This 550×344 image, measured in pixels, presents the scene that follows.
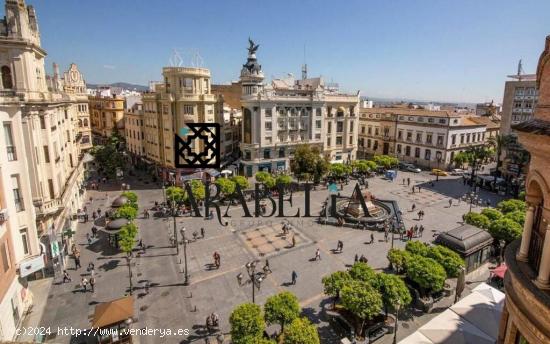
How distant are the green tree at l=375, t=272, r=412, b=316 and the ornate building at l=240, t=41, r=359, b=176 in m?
47.7

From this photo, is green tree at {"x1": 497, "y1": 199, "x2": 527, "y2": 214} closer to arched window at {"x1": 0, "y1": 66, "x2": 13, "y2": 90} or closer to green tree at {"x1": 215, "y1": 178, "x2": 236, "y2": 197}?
green tree at {"x1": 215, "y1": 178, "x2": 236, "y2": 197}

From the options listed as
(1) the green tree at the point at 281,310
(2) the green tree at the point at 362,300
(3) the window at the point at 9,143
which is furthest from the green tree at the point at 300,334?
(3) the window at the point at 9,143

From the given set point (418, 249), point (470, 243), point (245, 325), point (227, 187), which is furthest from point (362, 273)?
point (227, 187)

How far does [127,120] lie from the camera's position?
245 feet

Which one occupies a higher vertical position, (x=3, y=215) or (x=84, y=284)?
(x=3, y=215)

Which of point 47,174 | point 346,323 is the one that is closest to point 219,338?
point 346,323

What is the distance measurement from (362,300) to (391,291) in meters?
2.42

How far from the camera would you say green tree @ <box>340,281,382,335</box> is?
19.8 m

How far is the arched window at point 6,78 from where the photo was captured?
28.6 meters

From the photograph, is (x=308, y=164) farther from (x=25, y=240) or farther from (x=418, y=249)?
(x=25, y=240)

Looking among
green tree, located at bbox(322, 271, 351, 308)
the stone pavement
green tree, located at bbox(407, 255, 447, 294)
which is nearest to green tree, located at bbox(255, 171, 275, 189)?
the stone pavement

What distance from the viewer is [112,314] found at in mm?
20375

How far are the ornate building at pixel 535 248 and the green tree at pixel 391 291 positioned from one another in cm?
1176

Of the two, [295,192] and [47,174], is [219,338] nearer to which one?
[47,174]
